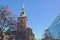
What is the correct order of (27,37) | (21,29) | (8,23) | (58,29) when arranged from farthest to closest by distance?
(21,29)
(27,37)
(8,23)
(58,29)

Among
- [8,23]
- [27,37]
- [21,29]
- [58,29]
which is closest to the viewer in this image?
[58,29]

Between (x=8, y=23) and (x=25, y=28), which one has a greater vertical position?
(x=25, y=28)

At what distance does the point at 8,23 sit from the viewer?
114ft

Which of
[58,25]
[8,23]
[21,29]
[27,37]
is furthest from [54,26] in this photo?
[21,29]

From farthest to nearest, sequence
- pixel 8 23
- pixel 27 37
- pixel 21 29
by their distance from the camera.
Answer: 1. pixel 21 29
2. pixel 27 37
3. pixel 8 23

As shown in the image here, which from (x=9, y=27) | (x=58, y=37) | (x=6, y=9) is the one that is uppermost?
(x=6, y=9)

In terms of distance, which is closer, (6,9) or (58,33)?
(58,33)

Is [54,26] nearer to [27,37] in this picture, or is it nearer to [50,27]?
[50,27]

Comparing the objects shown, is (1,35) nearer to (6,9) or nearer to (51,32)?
(6,9)

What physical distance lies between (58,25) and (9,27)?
935 centimetres

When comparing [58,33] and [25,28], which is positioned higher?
[25,28]

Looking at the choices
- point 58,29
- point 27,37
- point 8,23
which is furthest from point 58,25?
point 27,37

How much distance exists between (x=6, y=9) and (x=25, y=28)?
55329 mm

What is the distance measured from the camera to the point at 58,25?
29.2m
